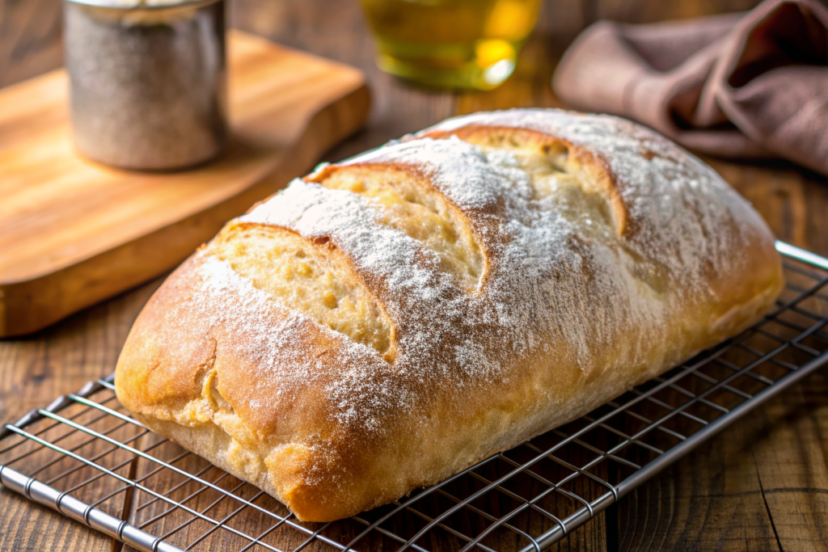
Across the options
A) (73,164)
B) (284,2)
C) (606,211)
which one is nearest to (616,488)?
(606,211)

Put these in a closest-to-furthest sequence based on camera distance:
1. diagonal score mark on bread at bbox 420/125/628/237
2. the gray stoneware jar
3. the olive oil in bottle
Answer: diagonal score mark on bread at bbox 420/125/628/237 → the gray stoneware jar → the olive oil in bottle

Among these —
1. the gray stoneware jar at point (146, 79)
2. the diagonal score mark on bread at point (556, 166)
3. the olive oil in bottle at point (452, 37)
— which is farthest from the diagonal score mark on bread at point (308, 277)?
the olive oil in bottle at point (452, 37)

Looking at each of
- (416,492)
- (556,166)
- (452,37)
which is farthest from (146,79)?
(416,492)

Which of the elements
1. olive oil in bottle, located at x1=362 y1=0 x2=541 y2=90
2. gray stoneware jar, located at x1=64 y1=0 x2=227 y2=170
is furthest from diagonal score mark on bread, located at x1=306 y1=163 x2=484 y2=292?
olive oil in bottle, located at x1=362 y1=0 x2=541 y2=90

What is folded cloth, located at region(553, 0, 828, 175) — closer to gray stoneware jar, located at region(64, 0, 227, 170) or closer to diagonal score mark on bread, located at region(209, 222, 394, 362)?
gray stoneware jar, located at region(64, 0, 227, 170)

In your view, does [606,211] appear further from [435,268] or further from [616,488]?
[616,488]

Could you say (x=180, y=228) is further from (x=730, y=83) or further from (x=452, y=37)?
(x=730, y=83)
